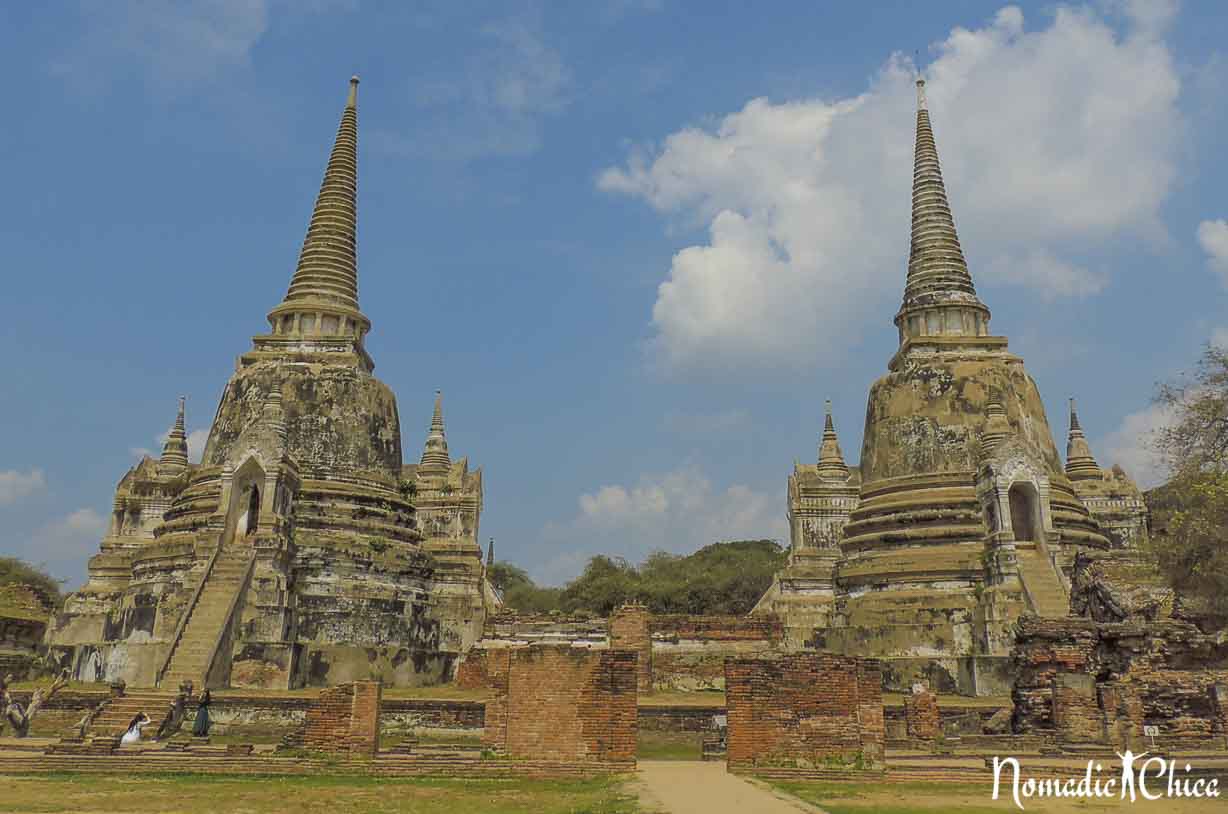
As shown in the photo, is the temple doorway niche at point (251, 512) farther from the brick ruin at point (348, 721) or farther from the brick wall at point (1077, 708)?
the brick wall at point (1077, 708)

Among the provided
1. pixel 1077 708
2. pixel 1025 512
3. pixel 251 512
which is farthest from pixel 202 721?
pixel 1025 512

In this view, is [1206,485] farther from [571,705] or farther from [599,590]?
[599,590]

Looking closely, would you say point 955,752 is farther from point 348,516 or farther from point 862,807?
point 348,516

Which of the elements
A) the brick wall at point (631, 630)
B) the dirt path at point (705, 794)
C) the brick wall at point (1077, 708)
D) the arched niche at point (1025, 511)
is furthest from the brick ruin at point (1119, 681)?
the brick wall at point (631, 630)

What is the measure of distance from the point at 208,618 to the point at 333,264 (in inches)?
579

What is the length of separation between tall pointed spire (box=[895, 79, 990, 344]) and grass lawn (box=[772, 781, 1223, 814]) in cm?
2381

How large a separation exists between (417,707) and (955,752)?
1028cm

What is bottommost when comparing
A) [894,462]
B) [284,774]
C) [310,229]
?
[284,774]

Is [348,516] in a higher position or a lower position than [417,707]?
higher

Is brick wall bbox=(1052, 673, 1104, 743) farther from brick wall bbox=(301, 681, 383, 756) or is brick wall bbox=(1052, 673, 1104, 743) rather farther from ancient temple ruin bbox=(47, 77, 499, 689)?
ancient temple ruin bbox=(47, 77, 499, 689)

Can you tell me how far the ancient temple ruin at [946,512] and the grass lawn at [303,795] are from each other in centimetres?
1593

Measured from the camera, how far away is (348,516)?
2861cm

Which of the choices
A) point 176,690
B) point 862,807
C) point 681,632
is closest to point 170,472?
point 176,690

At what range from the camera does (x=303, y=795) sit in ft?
34.9
